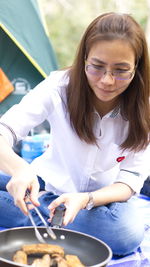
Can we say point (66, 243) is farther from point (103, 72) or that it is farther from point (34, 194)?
point (103, 72)

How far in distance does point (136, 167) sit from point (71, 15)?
A: 27.9ft

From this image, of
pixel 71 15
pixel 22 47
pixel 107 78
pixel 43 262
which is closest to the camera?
pixel 43 262

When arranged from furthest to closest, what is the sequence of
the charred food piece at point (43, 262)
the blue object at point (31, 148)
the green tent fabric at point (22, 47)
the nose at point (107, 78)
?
1. the green tent fabric at point (22, 47)
2. the blue object at point (31, 148)
3. the nose at point (107, 78)
4. the charred food piece at point (43, 262)

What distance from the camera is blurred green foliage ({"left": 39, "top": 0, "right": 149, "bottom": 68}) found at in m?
9.37

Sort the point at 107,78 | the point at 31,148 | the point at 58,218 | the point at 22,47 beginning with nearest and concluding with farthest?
the point at 58,218, the point at 107,78, the point at 31,148, the point at 22,47

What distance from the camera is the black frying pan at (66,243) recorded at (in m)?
1.25

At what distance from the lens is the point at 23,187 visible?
→ 121 cm

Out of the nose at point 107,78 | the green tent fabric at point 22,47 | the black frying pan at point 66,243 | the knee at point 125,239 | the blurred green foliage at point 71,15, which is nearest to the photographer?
the black frying pan at point 66,243

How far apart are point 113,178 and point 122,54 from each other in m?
0.57

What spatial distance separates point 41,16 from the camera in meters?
3.24

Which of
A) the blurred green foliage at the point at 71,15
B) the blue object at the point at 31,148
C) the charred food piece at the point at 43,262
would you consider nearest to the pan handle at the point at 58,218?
the charred food piece at the point at 43,262

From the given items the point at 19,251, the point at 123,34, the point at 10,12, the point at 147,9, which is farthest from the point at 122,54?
the point at 147,9

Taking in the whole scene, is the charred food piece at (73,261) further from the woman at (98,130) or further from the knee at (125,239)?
the knee at (125,239)

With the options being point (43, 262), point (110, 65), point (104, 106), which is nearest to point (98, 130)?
point (104, 106)
